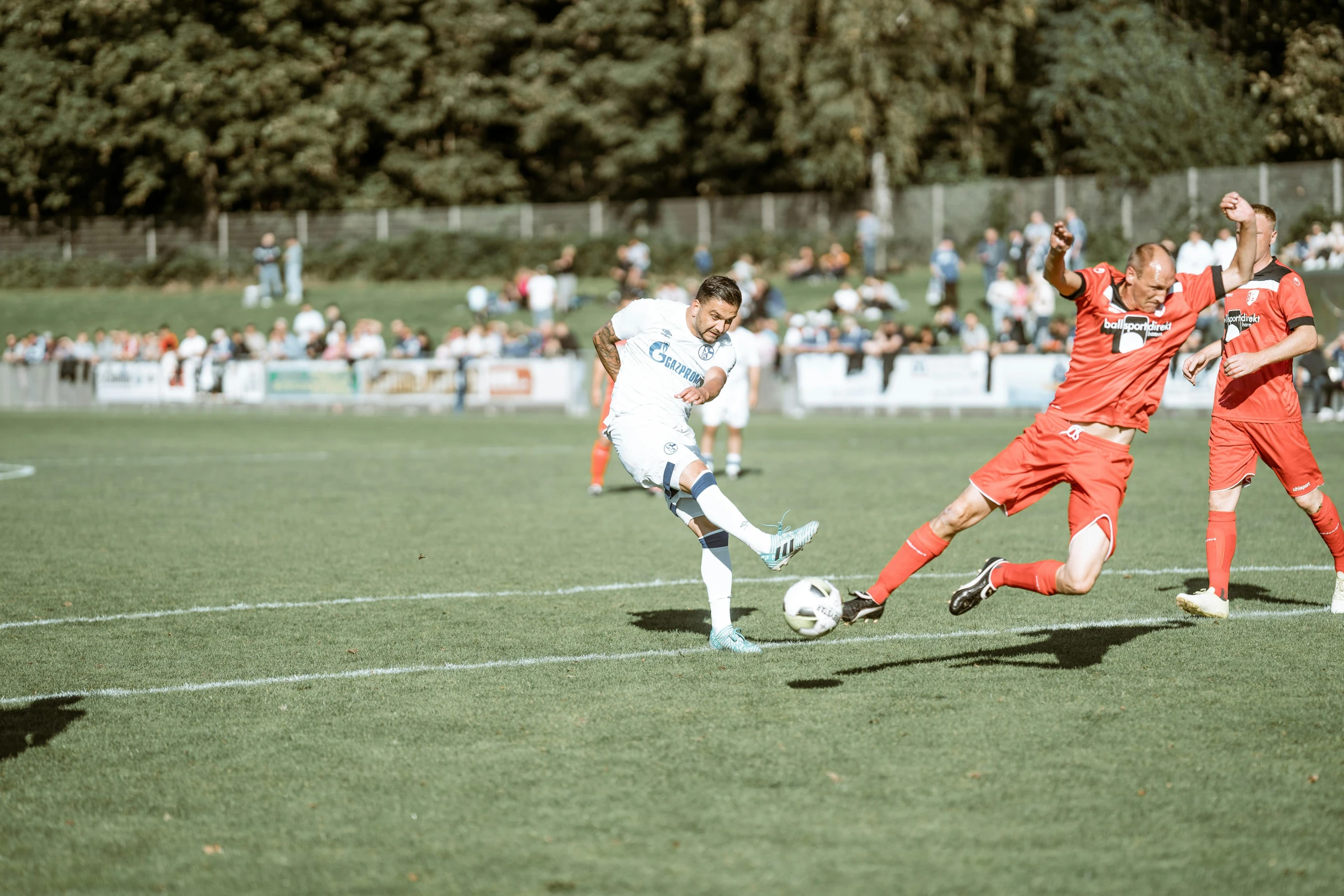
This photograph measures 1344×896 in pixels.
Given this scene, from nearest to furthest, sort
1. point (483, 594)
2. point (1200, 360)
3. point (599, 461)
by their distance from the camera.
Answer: point (1200, 360) → point (483, 594) → point (599, 461)

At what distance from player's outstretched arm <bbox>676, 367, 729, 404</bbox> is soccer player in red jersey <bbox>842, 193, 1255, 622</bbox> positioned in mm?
1197

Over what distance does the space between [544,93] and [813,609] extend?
48571mm

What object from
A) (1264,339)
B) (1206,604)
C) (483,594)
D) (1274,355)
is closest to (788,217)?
(483,594)

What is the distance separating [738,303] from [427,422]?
2143 cm

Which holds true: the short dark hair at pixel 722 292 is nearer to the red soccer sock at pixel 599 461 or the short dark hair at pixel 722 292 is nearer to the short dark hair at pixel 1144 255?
the short dark hair at pixel 1144 255

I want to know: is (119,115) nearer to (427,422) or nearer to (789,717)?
(427,422)

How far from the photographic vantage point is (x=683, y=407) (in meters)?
7.31

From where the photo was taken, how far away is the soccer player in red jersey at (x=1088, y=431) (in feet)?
21.4

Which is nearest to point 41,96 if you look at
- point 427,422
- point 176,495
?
point 427,422

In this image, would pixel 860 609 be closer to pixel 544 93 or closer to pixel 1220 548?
pixel 1220 548

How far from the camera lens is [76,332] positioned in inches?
1869

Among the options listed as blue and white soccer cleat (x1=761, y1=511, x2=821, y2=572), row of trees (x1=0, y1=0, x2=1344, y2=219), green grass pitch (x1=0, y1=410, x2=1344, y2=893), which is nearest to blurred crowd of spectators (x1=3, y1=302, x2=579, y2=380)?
row of trees (x1=0, y1=0, x2=1344, y2=219)

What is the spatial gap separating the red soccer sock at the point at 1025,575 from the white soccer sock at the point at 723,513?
107 cm

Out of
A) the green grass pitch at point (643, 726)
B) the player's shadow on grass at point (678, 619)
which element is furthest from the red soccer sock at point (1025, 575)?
the player's shadow on grass at point (678, 619)
